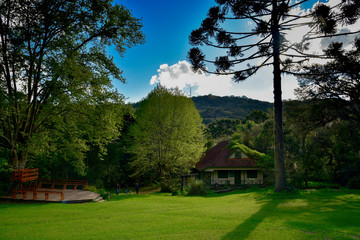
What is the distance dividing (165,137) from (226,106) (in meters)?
111

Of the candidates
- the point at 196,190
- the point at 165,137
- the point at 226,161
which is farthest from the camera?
the point at 226,161

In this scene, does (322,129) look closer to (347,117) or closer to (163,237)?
(347,117)

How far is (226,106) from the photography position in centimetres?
13212

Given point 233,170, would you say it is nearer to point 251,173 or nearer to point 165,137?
point 251,173

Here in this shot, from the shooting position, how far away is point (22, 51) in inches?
542

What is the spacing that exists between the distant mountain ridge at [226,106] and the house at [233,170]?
257 ft

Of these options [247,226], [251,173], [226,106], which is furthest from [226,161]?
[226,106]

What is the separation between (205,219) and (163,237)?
2.46 m

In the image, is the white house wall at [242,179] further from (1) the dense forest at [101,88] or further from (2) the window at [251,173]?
(1) the dense forest at [101,88]

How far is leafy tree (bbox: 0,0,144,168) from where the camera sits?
13.1 meters

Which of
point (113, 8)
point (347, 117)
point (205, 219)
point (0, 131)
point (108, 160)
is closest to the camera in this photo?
point (205, 219)

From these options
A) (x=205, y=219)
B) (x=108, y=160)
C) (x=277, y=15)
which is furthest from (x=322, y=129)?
(x=108, y=160)

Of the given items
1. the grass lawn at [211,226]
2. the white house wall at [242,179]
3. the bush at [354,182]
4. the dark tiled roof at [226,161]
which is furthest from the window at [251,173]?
the grass lawn at [211,226]

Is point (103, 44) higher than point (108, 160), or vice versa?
point (103, 44)
